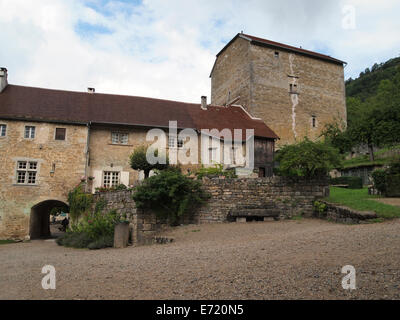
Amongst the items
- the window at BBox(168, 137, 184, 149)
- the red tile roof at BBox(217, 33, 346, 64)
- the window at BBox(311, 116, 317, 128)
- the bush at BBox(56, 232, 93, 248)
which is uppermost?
the red tile roof at BBox(217, 33, 346, 64)

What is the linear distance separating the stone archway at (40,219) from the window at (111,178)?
269cm

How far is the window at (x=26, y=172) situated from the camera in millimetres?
17594

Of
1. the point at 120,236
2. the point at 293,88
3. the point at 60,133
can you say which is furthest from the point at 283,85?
the point at 120,236

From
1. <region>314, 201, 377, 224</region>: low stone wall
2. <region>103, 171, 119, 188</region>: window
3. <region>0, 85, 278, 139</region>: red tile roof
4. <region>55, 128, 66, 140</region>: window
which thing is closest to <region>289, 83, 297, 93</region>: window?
<region>0, 85, 278, 139</region>: red tile roof

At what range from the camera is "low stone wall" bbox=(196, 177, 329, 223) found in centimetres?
1287

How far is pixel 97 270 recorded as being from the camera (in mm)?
6395

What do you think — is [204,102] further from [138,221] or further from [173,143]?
[138,221]

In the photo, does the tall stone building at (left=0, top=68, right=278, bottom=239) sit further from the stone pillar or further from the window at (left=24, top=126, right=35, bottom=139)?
the stone pillar

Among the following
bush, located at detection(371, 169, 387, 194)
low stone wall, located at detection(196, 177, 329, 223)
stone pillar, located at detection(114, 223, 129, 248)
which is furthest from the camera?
bush, located at detection(371, 169, 387, 194)

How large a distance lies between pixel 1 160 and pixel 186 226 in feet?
38.9

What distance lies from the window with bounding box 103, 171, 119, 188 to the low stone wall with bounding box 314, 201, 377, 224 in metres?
11.8

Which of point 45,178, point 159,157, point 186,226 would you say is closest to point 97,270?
point 186,226

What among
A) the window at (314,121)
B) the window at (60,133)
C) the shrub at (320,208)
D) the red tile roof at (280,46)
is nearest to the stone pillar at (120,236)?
the shrub at (320,208)
